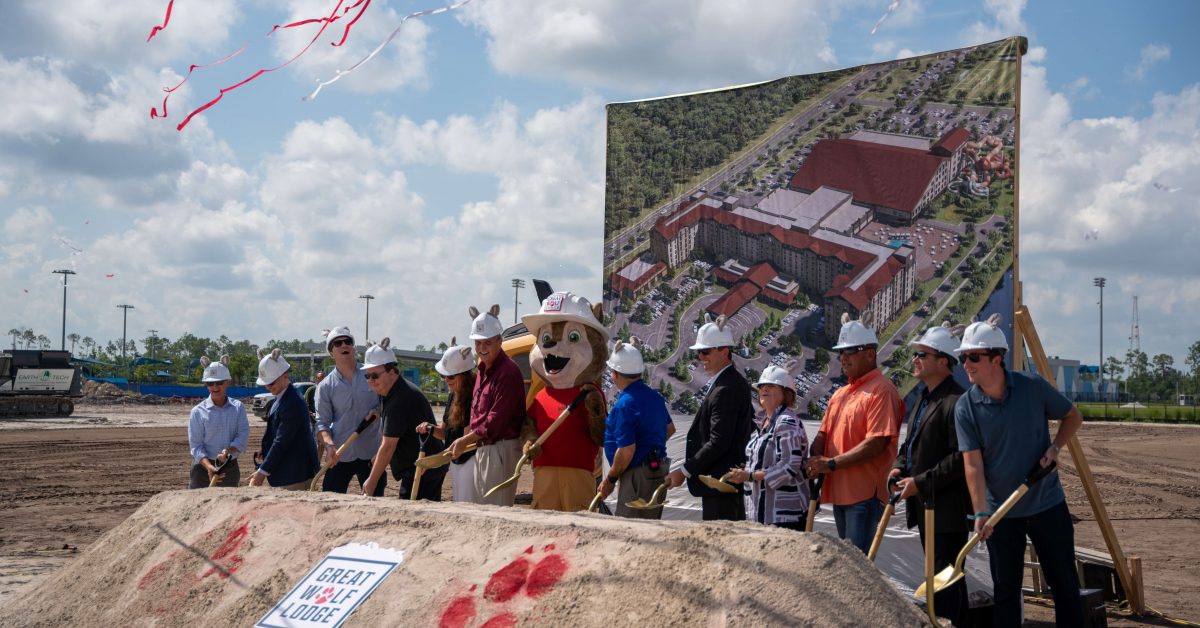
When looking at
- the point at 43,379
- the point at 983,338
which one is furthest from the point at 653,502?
the point at 43,379

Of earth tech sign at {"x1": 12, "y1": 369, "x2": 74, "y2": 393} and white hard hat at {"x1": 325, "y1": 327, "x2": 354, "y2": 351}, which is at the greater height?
white hard hat at {"x1": 325, "y1": 327, "x2": 354, "y2": 351}

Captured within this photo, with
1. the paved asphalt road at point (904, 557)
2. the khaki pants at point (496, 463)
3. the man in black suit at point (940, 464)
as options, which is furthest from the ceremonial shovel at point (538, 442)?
the paved asphalt road at point (904, 557)

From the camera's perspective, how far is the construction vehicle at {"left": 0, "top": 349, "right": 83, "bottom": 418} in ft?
104

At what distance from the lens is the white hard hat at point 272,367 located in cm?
691

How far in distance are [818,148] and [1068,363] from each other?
7263 centimetres

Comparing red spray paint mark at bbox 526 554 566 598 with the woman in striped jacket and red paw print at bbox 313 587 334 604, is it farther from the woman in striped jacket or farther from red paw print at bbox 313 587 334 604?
the woman in striped jacket

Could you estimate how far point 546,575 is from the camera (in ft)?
12.4

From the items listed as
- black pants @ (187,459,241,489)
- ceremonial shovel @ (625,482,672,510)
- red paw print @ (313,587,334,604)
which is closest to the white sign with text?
red paw print @ (313,587,334,604)

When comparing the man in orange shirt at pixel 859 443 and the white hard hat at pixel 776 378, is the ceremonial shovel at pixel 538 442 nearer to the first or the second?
the white hard hat at pixel 776 378

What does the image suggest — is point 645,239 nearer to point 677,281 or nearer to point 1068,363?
point 677,281

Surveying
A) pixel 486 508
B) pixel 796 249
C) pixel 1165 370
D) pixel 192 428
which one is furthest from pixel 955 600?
pixel 1165 370

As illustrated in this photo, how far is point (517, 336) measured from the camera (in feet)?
34.6

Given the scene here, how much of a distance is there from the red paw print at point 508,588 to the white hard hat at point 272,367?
3.55m

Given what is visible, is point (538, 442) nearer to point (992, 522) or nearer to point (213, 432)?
point (992, 522)
